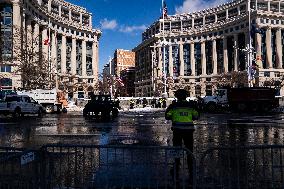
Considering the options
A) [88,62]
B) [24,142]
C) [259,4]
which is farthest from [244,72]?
[24,142]

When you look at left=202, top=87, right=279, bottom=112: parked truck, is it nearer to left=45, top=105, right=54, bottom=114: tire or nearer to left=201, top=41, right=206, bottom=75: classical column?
left=45, top=105, right=54, bottom=114: tire

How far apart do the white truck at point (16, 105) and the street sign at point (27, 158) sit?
2767cm

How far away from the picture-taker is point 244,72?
111688mm

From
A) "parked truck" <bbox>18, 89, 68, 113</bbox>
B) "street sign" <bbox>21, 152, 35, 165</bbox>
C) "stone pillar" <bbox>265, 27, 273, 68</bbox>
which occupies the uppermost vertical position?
"stone pillar" <bbox>265, 27, 273, 68</bbox>

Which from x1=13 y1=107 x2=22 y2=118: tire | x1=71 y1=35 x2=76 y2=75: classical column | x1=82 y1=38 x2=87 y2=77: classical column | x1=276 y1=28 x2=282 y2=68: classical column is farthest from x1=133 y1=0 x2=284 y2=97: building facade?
x1=13 y1=107 x2=22 y2=118: tire

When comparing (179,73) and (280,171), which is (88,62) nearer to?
(179,73)

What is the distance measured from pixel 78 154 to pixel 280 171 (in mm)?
3597

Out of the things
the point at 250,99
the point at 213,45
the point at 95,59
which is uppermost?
the point at 213,45

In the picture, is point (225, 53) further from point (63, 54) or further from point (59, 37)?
point (59, 37)

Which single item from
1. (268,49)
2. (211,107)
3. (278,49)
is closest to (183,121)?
(211,107)

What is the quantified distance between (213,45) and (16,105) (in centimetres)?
10973

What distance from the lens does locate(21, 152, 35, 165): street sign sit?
4660 millimetres

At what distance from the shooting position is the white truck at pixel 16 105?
100ft

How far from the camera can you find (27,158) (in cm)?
477
